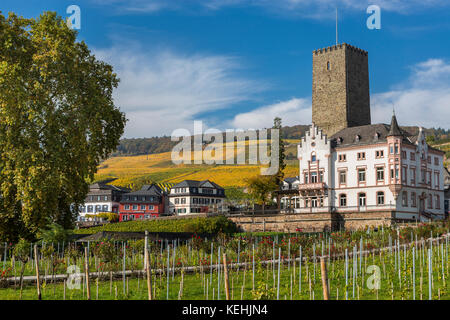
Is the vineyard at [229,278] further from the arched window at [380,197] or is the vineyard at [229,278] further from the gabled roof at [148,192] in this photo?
the gabled roof at [148,192]

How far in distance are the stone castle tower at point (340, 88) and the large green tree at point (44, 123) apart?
54.1 m

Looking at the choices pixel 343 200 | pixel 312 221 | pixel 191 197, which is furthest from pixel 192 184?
pixel 312 221

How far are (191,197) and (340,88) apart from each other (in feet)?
139

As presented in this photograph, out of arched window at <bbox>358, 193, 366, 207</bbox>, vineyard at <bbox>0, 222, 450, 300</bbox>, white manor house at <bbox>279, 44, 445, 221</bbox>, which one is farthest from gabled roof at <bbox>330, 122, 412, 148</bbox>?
vineyard at <bbox>0, 222, 450, 300</bbox>

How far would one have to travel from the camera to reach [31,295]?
19.6 metres

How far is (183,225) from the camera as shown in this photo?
70.6 meters

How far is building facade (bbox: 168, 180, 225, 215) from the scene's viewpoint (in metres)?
113

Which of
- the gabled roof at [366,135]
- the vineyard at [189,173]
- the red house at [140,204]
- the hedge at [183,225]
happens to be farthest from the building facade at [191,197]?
the gabled roof at [366,135]

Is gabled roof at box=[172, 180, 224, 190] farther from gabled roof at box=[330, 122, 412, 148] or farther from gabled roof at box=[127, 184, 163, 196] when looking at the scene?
gabled roof at box=[330, 122, 412, 148]

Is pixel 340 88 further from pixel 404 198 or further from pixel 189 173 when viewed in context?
pixel 189 173

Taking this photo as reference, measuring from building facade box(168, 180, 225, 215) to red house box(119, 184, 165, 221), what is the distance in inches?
133

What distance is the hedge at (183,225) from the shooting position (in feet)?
221

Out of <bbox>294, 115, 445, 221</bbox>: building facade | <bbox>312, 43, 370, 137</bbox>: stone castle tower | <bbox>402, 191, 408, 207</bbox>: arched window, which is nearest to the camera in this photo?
<bbox>402, 191, 408, 207</bbox>: arched window
